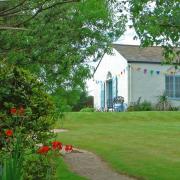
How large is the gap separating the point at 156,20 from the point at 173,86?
27923 mm

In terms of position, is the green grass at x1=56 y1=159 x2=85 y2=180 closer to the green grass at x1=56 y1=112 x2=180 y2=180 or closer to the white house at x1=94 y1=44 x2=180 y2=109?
the green grass at x1=56 y1=112 x2=180 y2=180

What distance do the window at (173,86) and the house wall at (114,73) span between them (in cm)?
304

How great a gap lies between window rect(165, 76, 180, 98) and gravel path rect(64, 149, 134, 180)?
21.4 metres

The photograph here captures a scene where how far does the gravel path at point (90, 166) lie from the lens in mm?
10130

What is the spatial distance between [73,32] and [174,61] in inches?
90.7

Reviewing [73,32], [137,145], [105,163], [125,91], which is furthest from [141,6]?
[125,91]

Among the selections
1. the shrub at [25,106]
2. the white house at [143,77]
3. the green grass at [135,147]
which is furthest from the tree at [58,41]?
the white house at [143,77]

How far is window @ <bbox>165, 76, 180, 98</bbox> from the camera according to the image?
34938 mm

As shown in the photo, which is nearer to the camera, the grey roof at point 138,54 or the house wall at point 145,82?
the house wall at point 145,82

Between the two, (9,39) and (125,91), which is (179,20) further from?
(125,91)

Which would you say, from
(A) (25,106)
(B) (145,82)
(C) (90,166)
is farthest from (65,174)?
(B) (145,82)

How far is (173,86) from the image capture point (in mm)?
35188

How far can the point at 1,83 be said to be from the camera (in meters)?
8.62

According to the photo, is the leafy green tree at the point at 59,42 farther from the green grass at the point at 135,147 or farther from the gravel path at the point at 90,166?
the green grass at the point at 135,147
